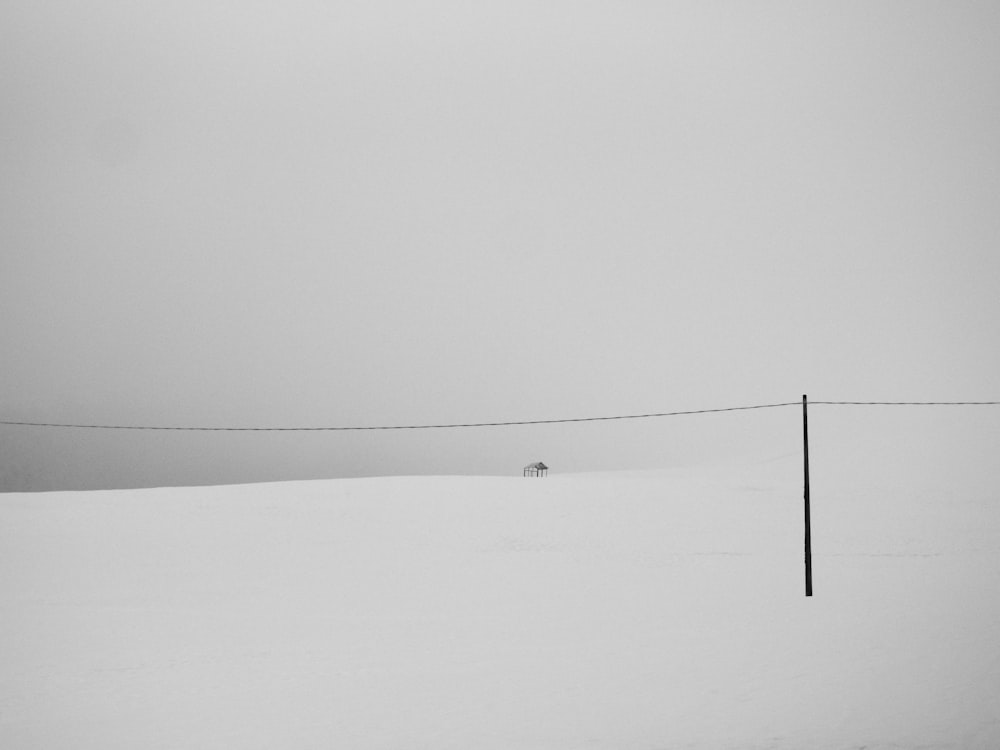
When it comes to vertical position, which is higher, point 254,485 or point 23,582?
point 254,485

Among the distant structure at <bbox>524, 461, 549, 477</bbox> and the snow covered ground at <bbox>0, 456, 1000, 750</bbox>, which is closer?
the snow covered ground at <bbox>0, 456, 1000, 750</bbox>

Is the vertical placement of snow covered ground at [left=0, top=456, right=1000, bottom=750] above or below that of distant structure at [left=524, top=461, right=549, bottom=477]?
below

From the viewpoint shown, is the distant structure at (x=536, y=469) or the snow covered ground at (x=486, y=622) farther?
the distant structure at (x=536, y=469)

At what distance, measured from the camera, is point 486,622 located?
24.9m

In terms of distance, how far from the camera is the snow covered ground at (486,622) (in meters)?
15.7

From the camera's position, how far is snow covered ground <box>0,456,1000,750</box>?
15.7 meters

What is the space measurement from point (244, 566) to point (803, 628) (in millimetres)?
21346

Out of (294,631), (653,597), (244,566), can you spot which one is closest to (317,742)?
(294,631)

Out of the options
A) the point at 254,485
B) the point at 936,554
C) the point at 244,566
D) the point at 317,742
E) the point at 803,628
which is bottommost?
the point at 317,742

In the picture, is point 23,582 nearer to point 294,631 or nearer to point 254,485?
point 294,631

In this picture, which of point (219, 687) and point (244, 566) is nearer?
point (219, 687)

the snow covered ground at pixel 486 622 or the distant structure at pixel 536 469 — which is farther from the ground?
the distant structure at pixel 536 469

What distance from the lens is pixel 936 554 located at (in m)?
36.8

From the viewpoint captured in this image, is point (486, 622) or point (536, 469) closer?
point (486, 622)
